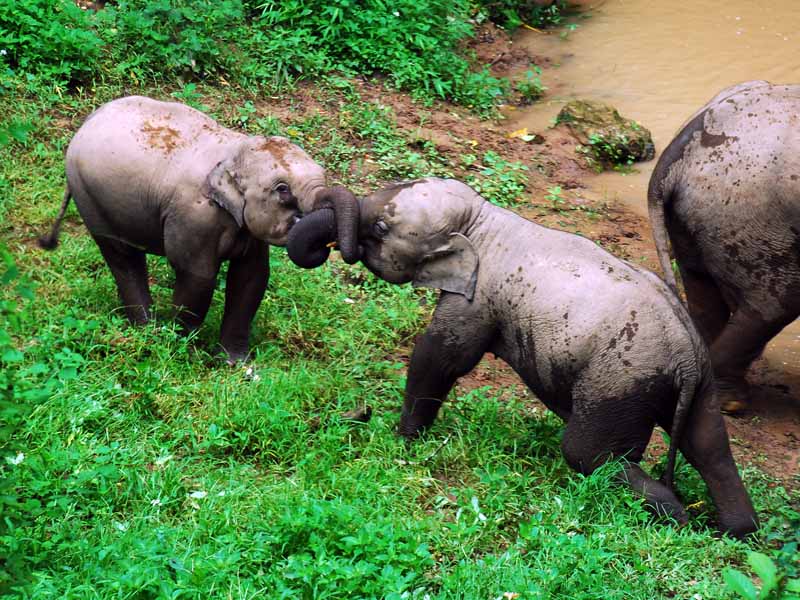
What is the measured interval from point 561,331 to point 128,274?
2.95 metres

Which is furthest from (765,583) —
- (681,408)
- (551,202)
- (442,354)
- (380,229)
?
(551,202)

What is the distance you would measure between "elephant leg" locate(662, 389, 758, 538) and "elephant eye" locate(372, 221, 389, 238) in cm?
180

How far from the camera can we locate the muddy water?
418 inches

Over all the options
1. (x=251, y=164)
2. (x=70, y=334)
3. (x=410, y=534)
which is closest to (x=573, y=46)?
(x=251, y=164)

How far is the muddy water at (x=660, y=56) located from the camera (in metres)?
10.6

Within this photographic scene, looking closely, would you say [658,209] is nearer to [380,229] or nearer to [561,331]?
[561,331]

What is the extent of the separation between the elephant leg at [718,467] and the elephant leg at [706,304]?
4.82 feet

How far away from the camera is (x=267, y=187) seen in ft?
19.6

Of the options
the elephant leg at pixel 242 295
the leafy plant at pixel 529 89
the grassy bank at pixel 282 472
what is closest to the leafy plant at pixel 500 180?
the grassy bank at pixel 282 472

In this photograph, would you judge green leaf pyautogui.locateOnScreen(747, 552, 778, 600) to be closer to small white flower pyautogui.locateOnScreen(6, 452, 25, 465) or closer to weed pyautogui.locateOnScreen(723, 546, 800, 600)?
weed pyautogui.locateOnScreen(723, 546, 800, 600)

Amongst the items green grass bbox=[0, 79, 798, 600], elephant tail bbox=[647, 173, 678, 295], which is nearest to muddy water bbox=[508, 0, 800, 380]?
elephant tail bbox=[647, 173, 678, 295]

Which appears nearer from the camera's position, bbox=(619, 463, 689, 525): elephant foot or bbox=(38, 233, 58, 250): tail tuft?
bbox=(619, 463, 689, 525): elephant foot

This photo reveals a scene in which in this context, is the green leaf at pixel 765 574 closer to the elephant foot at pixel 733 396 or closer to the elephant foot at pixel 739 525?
the elephant foot at pixel 739 525

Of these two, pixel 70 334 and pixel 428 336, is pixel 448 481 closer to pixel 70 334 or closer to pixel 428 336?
pixel 428 336
